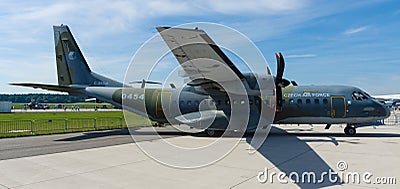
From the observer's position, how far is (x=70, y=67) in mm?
17719

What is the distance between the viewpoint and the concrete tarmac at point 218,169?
21.6 ft

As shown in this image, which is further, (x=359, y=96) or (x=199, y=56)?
(x=359, y=96)

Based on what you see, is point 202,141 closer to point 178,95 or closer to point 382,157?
point 178,95

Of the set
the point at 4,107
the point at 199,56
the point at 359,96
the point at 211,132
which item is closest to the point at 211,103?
the point at 211,132

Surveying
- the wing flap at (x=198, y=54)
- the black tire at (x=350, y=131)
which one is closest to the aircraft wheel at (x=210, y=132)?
the wing flap at (x=198, y=54)

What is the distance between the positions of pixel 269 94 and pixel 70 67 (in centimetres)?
1223

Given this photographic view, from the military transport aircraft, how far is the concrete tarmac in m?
3.52

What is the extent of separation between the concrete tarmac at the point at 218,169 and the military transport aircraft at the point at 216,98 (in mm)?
3516

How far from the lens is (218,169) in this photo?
7.99m

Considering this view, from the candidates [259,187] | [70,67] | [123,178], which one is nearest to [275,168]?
[259,187]

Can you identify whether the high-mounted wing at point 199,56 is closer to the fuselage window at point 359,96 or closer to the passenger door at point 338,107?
the passenger door at point 338,107

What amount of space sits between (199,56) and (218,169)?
409cm

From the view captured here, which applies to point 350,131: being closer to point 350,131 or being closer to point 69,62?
point 350,131

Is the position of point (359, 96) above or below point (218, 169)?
above
